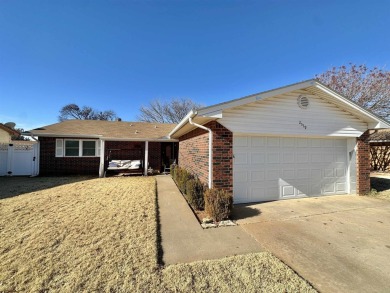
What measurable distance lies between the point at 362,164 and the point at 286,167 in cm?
314

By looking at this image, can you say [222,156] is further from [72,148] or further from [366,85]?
[366,85]

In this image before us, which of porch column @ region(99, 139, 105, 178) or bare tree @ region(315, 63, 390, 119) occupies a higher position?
bare tree @ region(315, 63, 390, 119)

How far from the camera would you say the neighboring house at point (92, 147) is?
1170cm

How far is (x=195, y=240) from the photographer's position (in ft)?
11.5

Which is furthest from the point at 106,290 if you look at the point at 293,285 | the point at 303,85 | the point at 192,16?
the point at 192,16

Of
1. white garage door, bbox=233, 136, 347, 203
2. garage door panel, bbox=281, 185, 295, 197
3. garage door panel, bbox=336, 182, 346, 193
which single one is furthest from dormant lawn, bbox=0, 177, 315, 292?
garage door panel, bbox=336, 182, 346, 193

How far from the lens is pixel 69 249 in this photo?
10.2 feet

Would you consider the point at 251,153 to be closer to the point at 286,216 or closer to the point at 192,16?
the point at 286,216

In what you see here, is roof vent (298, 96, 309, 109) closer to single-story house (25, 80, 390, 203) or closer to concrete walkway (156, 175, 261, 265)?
single-story house (25, 80, 390, 203)

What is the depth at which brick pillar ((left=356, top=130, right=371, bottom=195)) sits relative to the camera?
6.74 meters

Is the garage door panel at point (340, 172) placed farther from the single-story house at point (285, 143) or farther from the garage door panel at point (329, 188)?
the garage door panel at point (329, 188)

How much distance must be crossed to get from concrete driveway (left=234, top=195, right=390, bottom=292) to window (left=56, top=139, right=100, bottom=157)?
11058 millimetres

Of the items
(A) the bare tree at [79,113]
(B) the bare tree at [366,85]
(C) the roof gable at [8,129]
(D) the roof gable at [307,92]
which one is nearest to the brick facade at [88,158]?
(C) the roof gable at [8,129]

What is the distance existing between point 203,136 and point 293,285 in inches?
170
